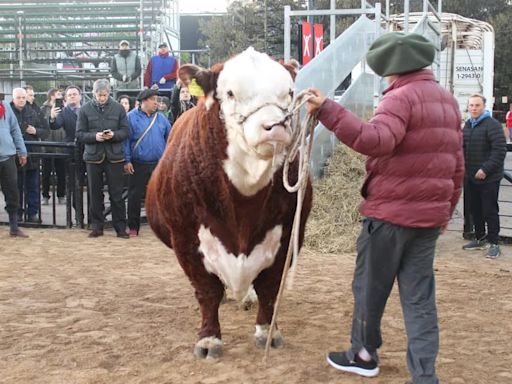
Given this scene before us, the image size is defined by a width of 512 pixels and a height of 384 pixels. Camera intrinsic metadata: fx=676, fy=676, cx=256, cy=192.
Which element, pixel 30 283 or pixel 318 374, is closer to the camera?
pixel 318 374

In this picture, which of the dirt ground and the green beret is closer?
the green beret

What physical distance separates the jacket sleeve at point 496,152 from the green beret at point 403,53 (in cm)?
432

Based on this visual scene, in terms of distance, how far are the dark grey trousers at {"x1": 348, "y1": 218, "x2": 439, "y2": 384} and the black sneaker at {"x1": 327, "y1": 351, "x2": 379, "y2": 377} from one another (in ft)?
1.28

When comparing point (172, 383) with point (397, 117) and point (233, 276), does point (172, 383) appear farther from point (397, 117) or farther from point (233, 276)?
point (397, 117)

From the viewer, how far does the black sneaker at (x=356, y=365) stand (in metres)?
3.80

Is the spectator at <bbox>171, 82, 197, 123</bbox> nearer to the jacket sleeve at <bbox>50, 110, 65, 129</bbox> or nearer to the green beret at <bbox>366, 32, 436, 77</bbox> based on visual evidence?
the jacket sleeve at <bbox>50, 110, 65, 129</bbox>

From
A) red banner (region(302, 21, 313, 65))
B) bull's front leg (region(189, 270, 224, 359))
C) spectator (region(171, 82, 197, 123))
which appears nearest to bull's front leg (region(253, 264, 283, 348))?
bull's front leg (region(189, 270, 224, 359))

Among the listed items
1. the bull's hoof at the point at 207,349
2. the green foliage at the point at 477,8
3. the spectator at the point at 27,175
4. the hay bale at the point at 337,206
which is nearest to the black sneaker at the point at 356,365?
the bull's hoof at the point at 207,349

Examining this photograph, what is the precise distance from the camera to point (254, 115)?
3424mm

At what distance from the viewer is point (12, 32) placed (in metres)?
19.9

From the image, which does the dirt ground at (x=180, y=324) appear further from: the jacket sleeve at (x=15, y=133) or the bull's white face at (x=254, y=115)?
the jacket sleeve at (x=15, y=133)

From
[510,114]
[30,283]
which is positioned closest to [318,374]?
[30,283]

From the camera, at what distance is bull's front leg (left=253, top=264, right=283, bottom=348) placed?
4.24 metres

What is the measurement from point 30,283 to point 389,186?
12.3ft
